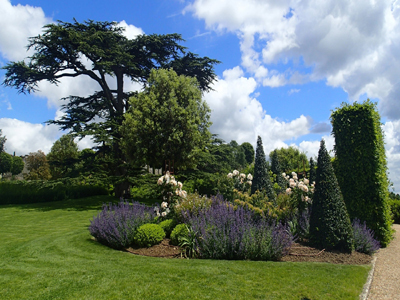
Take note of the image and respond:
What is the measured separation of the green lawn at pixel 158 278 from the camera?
3758mm

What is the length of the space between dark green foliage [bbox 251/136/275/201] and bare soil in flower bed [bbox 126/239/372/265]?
2.60m

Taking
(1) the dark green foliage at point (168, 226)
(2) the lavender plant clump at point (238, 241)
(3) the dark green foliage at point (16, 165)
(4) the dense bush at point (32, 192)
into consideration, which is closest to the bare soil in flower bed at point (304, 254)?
(2) the lavender plant clump at point (238, 241)

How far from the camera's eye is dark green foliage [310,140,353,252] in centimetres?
611

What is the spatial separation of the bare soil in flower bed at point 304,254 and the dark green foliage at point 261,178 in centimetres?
260

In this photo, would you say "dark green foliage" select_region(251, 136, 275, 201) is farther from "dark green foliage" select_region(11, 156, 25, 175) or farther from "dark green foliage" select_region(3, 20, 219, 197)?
"dark green foliage" select_region(11, 156, 25, 175)

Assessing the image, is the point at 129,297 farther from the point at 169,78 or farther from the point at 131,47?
the point at 131,47

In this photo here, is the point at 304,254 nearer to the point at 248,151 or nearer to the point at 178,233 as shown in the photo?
the point at 178,233

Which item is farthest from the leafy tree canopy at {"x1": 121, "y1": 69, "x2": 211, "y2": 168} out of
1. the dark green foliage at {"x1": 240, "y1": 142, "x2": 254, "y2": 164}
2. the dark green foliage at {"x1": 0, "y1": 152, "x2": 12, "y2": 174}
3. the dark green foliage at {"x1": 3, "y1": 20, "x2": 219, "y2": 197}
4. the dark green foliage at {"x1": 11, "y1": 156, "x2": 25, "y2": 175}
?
the dark green foliage at {"x1": 240, "y1": 142, "x2": 254, "y2": 164}

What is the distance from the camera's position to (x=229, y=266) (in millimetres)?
4711

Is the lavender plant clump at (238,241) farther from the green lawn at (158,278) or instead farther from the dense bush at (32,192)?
the dense bush at (32,192)

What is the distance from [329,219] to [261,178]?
126 inches

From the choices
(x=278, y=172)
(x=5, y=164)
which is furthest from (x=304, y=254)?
(x=5, y=164)

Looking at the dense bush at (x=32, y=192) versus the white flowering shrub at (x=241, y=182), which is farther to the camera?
the dense bush at (x=32, y=192)

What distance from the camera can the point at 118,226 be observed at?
6992 millimetres
